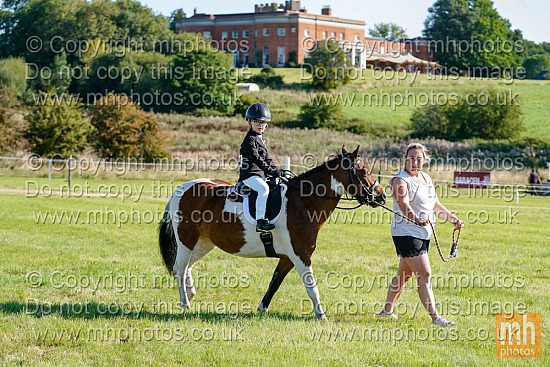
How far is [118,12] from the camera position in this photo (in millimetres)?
96875

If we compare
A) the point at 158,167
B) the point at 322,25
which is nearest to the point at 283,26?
the point at 322,25

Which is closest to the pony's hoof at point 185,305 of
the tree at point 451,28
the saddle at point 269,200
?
the saddle at point 269,200

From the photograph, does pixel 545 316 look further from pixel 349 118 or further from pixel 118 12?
pixel 118 12

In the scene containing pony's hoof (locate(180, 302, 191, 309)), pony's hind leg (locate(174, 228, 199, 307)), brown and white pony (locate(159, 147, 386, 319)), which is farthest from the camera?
pony's hind leg (locate(174, 228, 199, 307))

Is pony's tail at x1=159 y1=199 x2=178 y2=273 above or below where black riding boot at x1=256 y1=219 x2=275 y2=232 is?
below

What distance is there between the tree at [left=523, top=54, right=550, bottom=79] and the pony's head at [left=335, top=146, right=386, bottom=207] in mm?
135424

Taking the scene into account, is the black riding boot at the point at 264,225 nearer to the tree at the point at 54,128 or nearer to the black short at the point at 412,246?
the black short at the point at 412,246

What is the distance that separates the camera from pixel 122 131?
37.0 meters

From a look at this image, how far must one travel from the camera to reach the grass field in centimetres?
598

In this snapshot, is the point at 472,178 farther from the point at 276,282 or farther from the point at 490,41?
the point at 490,41

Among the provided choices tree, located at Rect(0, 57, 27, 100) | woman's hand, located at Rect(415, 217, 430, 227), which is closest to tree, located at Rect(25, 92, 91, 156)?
woman's hand, located at Rect(415, 217, 430, 227)

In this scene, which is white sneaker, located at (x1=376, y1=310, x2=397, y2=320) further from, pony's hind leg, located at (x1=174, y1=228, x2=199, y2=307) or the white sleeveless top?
pony's hind leg, located at (x1=174, y1=228, x2=199, y2=307)

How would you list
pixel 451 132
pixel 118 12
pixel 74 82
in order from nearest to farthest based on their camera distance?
pixel 451 132, pixel 74 82, pixel 118 12

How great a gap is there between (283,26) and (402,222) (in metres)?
106
